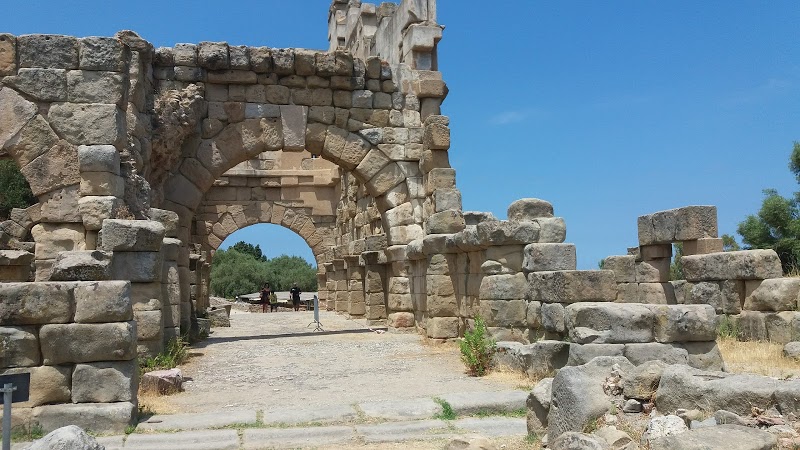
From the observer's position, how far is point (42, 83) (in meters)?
9.40

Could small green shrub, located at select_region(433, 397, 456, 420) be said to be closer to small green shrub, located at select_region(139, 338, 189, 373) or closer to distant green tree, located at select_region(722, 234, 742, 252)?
small green shrub, located at select_region(139, 338, 189, 373)

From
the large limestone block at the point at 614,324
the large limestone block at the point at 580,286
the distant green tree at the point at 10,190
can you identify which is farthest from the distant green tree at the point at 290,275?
the large limestone block at the point at 614,324

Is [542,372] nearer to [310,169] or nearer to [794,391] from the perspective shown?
[794,391]

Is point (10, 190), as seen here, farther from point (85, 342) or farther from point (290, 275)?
point (290, 275)

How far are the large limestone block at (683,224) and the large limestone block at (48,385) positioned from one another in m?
8.89

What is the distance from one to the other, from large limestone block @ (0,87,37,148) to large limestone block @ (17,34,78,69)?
432 millimetres

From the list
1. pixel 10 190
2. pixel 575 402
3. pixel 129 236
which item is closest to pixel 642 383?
pixel 575 402

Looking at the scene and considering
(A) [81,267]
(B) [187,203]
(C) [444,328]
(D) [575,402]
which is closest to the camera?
(D) [575,402]

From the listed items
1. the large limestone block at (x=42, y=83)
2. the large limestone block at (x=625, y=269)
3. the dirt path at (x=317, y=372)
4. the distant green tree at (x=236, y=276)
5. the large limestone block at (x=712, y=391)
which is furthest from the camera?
the distant green tree at (x=236, y=276)

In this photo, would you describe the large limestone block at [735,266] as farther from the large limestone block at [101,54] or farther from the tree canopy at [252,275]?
the tree canopy at [252,275]

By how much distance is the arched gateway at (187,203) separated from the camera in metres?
5.36

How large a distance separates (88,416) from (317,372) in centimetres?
350

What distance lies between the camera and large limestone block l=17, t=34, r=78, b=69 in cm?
937

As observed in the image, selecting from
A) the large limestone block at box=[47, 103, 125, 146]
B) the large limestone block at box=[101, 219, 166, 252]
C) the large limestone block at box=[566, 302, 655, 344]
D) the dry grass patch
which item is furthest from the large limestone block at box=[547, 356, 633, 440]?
the large limestone block at box=[47, 103, 125, 146]
